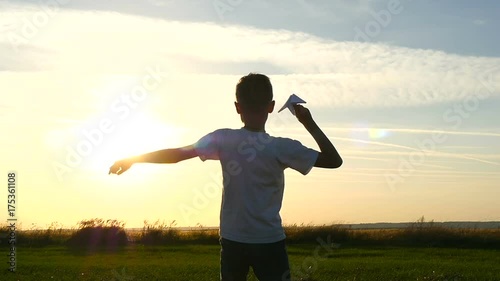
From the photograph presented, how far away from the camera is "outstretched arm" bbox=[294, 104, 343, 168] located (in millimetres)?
4805

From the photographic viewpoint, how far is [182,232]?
109 feet

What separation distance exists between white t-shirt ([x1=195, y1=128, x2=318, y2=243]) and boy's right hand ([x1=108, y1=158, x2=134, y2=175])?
0.52 meters

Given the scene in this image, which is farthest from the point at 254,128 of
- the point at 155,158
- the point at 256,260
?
the point at 256,260

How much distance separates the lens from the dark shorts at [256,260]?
5000 millimetres

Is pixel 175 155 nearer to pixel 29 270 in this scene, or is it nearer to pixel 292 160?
pixel 292 160

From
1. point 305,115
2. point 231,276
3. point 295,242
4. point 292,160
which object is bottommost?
point 295,242

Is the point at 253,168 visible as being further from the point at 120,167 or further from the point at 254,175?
the point at 120,167

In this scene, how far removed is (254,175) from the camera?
4.95 meters

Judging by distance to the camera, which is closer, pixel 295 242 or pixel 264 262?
pixel 264 262

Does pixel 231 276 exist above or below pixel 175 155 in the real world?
below

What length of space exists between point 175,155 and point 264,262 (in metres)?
1.01

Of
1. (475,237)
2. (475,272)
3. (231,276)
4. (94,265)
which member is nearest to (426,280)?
(475,272)

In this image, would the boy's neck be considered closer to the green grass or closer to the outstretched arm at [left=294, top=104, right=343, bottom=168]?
the outstretched arm at [left=294, top=104, right=343, bottom=168]

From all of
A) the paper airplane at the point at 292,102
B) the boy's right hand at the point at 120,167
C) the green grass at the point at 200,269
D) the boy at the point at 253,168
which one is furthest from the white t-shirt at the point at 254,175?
the green grass at the point at 200,269
